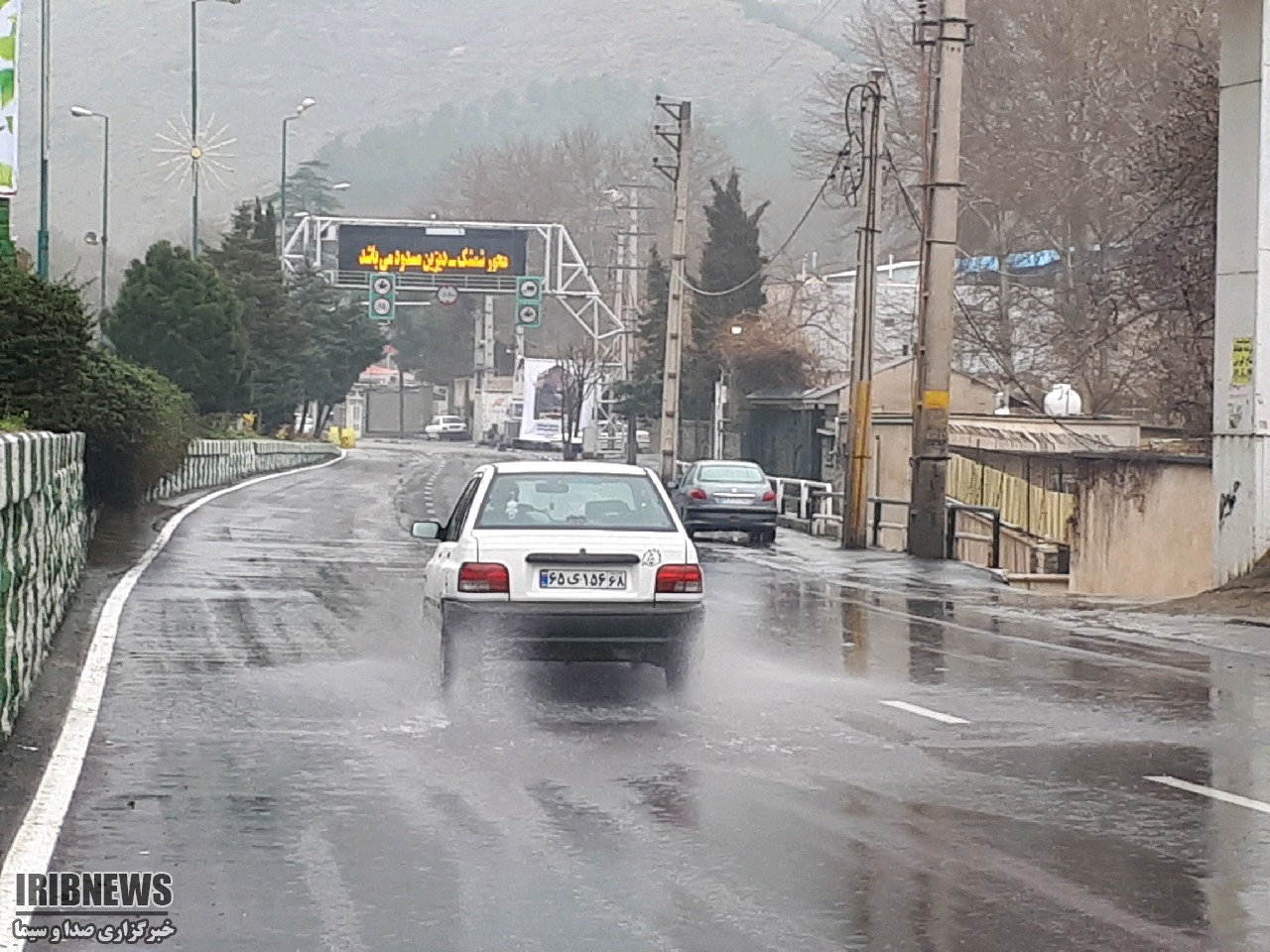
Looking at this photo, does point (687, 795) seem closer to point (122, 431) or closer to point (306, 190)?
point (122, 431)

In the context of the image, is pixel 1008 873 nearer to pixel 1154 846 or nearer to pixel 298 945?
pixel 1154 846

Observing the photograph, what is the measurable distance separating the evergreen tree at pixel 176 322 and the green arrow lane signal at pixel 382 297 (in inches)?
915

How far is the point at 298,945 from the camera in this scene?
645 cm

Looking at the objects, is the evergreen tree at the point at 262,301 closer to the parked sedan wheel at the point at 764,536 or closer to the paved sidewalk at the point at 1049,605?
the parked sedan wheel at the point at 764,536

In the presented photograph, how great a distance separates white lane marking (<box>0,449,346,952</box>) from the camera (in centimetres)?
704

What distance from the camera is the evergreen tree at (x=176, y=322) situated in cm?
5100

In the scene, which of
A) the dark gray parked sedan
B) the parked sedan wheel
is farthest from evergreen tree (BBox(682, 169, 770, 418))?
the parked sedan wheel

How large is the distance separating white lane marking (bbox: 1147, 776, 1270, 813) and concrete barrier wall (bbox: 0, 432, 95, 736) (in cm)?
565

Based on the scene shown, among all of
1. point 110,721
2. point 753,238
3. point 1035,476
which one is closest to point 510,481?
point 110,721

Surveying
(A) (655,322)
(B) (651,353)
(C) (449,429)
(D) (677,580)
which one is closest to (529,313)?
(A) (655,322)

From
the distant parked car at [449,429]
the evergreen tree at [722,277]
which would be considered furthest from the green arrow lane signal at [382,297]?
the distant parked car at [449,429]

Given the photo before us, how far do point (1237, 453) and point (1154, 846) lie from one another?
531 inches

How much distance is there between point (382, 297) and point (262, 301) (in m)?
10.1

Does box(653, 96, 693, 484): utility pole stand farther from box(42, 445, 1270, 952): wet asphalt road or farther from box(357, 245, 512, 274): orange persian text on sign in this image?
box(42, 445, 1270, 952): wet asphalt road
